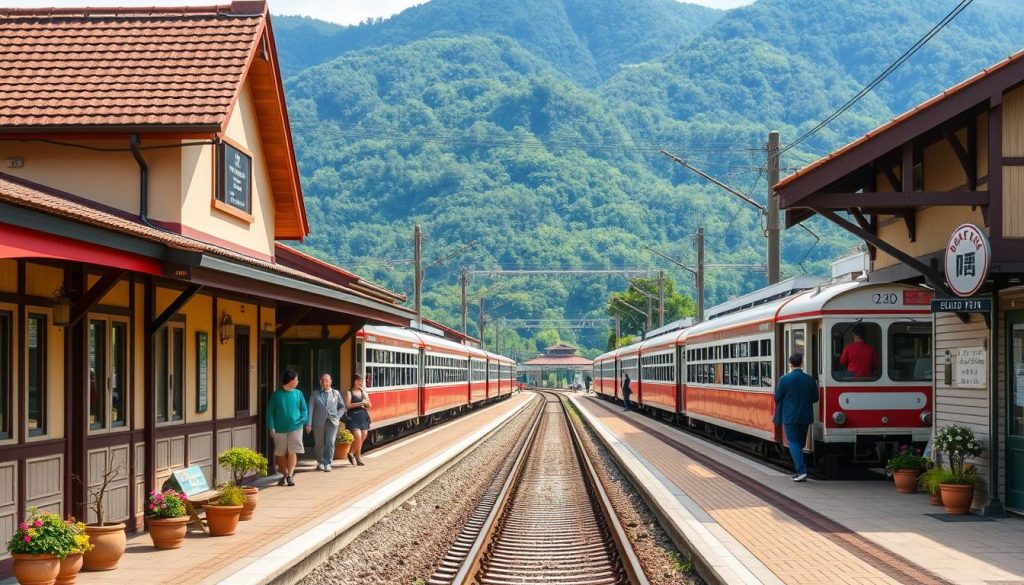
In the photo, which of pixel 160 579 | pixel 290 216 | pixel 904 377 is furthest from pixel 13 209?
pixel 904 377

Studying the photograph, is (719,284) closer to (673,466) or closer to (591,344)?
(591,344)

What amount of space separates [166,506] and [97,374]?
54.2 inches

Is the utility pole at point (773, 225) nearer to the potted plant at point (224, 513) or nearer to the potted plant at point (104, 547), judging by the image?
the potted plant at point (224, 513)

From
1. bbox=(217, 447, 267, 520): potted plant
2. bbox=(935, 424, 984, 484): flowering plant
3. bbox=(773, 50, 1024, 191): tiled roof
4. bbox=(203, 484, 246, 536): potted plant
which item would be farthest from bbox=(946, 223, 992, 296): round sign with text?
bbox=(217, 447, 267, 520): potted plant

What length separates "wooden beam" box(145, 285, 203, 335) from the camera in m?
11.4

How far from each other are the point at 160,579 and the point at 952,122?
9.34 m

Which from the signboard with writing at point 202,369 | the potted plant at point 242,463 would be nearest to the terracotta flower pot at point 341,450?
the signboard with writing at point 202,369

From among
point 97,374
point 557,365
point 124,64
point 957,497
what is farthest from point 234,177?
point 557,365

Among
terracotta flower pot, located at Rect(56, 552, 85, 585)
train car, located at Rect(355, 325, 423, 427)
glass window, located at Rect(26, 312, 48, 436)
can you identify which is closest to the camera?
terracotta flower pot, located at Rect(56, 552, 85, 585)

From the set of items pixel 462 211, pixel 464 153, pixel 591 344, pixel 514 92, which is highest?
pixel 514 92

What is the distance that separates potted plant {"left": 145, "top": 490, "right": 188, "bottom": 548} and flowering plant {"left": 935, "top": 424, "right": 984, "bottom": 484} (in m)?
8.03

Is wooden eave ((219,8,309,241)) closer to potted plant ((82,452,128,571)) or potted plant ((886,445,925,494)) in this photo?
potted plant ((82,452,128,571))

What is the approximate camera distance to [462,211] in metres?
140

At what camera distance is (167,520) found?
10.3 meters
